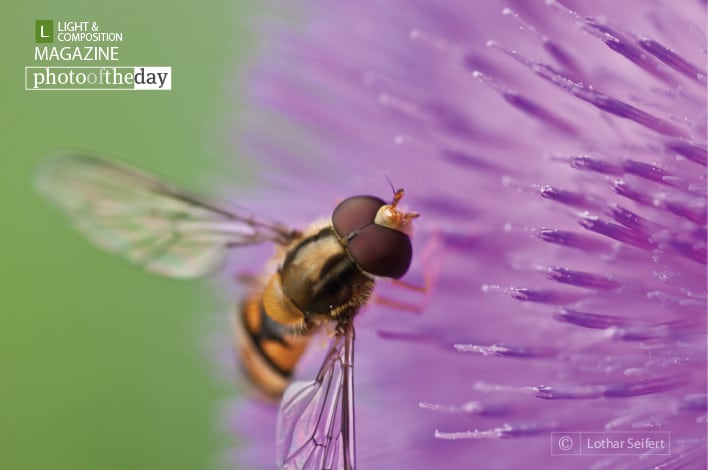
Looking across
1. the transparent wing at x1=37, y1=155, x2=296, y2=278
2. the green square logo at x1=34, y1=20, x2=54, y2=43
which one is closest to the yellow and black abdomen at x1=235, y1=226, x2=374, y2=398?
the transparent wing at x1=37, y1=155, x2=296, y2=278

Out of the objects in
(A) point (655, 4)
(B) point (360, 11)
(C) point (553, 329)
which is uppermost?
(B) point (360, 11)

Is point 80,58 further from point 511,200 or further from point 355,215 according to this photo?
point 511,200

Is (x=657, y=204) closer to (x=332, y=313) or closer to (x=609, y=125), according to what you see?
(x=609, y=125)

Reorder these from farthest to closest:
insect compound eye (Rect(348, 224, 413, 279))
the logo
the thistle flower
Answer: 1. the logo
2. insect compound eye (Rect(348, 224, 413, 279))
3. the thistle flower

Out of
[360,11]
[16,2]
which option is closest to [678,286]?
[360,11]

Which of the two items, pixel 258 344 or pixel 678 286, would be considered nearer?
pixel 678 286

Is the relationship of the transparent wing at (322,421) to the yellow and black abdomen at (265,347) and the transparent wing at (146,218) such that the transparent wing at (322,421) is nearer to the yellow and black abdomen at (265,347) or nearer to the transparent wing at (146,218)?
the yellow and black abdomen at (265,347)

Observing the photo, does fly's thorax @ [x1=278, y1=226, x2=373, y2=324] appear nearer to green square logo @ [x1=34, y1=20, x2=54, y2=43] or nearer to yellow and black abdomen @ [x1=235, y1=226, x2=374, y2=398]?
yellow and black abdomen @ [x1=235, y1=226, x2=374, y2=398]
